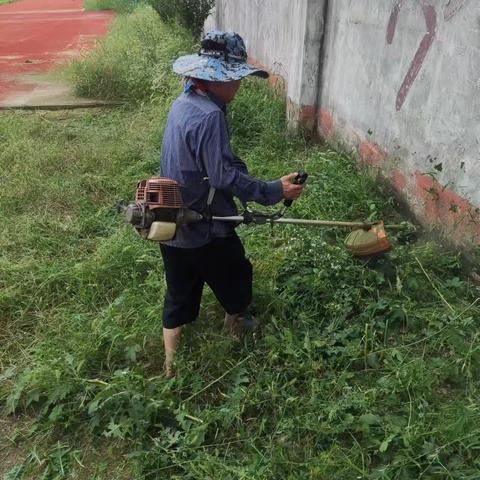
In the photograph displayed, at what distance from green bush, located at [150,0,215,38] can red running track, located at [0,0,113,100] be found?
2780mm

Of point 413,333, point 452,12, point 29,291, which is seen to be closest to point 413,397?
point 413,333

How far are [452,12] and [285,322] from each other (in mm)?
2005

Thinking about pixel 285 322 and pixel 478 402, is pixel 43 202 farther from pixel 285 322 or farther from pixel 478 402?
pixel 478 402

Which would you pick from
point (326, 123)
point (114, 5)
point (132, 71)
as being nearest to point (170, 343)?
point (326, 123)

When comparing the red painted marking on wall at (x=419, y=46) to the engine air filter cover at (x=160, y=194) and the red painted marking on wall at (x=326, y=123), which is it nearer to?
the red painted marking on wall at (x=326, y=123)

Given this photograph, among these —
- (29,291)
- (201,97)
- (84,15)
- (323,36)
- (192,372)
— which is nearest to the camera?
(201,97)

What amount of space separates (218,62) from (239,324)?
4.51 feet

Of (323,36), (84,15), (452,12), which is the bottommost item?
(84,15)

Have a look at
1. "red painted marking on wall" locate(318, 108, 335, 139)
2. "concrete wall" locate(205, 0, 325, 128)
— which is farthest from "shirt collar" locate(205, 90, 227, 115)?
"concrete wall" locate(205, 0, 325, 128)

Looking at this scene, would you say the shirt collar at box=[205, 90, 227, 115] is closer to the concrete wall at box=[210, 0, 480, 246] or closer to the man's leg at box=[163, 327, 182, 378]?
the man's leg at box=[163, 327, 182, 378]

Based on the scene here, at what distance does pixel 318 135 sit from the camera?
502cm

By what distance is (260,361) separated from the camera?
2535 mm

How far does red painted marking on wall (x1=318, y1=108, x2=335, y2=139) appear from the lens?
4.69m

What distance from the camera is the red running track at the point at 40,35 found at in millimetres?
10058
